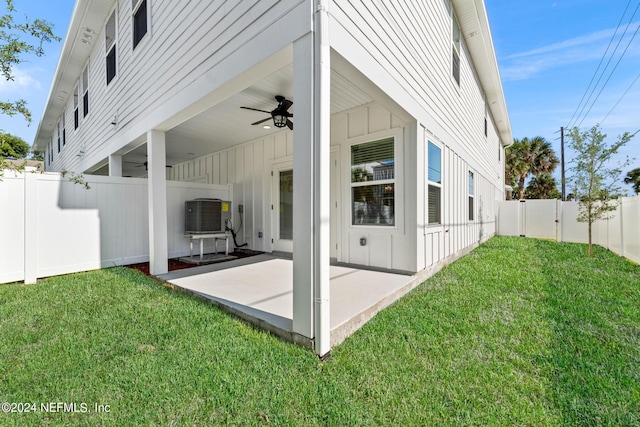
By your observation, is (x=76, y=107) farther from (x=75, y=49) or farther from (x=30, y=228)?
(x=30, y=228)

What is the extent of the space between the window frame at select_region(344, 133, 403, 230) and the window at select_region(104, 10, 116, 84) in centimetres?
561

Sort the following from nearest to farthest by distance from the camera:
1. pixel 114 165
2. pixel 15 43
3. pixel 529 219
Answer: pixel 15 43 < pixel 114 165 < pixel 529 219

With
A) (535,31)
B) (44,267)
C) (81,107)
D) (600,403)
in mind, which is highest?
(535,31)

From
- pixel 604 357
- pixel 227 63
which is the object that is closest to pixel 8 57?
pixel 227 63

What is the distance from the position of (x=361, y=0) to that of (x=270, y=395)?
11.1 feet

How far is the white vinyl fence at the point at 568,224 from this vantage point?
5766 millimetres

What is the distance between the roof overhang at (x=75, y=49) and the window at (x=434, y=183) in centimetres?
738

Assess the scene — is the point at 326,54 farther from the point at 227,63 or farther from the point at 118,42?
the point at 118,42

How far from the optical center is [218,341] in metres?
2.22

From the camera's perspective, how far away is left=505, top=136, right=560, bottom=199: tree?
57.6ft

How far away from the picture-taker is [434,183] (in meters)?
4.73

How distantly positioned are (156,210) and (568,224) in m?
12.6

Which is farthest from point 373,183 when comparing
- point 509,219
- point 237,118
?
point 509,219

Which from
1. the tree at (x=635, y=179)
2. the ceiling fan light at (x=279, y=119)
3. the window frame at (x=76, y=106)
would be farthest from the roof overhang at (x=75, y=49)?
the tree at (x=635, y=179)
